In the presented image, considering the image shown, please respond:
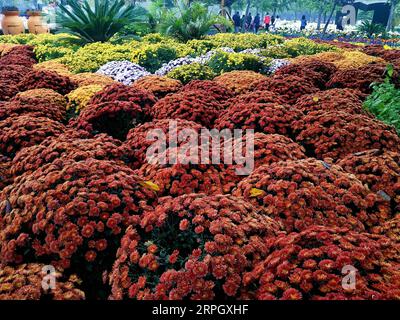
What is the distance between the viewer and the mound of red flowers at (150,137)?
365 centimetres

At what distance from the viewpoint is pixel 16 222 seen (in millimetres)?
2494

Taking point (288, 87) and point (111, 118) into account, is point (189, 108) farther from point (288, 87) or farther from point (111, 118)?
point (288, 87)

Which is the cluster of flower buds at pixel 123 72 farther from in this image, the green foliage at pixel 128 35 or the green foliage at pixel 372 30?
the green foliage at pixel 372 30

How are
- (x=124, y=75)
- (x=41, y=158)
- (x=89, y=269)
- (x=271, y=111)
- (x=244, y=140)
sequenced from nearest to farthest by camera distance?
(x=89, y=269)
(x=41, y=158)
(x=244, y=140)
(x=271, y=111)
(x=124, y=75)

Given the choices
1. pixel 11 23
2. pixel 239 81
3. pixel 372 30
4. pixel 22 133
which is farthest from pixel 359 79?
pixel 372 30

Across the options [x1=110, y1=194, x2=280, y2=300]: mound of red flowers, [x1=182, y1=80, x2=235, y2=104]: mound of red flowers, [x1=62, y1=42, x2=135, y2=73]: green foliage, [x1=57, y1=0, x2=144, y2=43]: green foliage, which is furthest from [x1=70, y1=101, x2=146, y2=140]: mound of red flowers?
[x1=57, y1=0, x2=144, y2=43]: green foliage

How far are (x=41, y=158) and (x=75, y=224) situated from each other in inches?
45.2

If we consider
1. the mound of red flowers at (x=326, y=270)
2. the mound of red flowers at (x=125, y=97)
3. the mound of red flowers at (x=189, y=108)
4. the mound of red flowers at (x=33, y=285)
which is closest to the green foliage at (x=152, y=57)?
the mound of red flowers at (x=125, y=97)

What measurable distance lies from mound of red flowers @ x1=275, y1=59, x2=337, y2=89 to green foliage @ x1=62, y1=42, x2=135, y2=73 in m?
4.15

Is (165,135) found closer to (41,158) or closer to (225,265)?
(41,158)

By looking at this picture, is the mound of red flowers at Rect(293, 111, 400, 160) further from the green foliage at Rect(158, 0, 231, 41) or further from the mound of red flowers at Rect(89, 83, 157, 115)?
the green foliage at Rect(158, 0, 231, 41)
